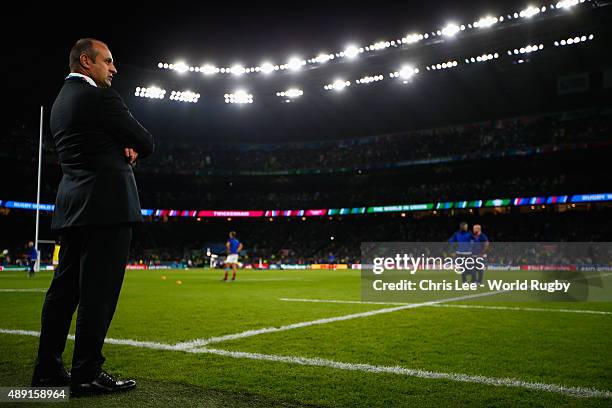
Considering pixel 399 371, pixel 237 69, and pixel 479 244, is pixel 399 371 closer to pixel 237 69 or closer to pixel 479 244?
pixel 479 244

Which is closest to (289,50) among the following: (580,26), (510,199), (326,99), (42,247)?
(326,99)

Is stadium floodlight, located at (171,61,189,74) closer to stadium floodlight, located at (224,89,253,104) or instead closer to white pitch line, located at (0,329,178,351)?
stadium floodlight, located at (224,89,253,104)

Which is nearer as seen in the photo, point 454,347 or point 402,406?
point 402,406

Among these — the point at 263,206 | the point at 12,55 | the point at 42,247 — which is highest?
the point at 12,55

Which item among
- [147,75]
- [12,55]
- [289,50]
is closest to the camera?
[12,55]

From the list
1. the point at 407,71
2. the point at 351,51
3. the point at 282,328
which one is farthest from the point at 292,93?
the point at 282,328

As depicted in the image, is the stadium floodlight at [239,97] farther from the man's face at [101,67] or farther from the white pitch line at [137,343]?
the man's face at [101,67]

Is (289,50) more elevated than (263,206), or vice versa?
(289,50)

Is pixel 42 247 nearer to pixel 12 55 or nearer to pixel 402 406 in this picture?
pixel 12 55

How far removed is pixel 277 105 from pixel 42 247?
24862 mm

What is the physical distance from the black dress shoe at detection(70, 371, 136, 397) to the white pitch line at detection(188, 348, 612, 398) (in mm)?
1442

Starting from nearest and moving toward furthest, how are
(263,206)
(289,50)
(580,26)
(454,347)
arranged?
1. (454,347)
2. (580,26)
3. (289,50)
4. (263,206)

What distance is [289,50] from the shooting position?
3488 cm

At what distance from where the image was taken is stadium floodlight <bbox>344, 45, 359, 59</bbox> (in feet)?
109
